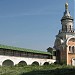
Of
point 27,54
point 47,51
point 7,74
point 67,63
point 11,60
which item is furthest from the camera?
point 47,51

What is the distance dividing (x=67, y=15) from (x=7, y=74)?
2321 centimetres

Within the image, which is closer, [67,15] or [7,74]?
[7,74]

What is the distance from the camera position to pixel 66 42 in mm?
43031

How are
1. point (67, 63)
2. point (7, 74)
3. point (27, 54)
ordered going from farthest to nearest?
point (67, 63)
point (27, 54)
point (7, 74)

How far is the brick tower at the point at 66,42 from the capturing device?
43.0 metres

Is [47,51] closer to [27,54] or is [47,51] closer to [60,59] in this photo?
[60,59]

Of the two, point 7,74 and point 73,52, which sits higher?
point 73,52

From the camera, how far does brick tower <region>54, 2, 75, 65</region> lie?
43.0 m

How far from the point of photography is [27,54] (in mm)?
40031

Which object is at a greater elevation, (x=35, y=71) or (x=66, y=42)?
(x=66, y=42)

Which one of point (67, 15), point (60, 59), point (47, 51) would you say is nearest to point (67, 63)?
point (60, 59)

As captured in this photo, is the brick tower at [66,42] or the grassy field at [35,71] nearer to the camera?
the grassy field at [35,71]

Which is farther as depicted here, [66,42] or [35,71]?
[66,42]

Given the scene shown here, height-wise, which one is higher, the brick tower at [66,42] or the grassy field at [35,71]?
the brick tower at [66,42]
